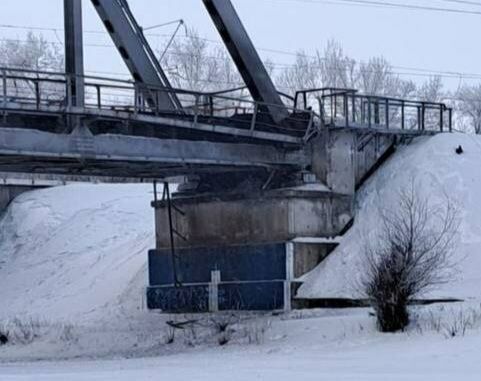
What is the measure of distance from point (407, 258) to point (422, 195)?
773 cm

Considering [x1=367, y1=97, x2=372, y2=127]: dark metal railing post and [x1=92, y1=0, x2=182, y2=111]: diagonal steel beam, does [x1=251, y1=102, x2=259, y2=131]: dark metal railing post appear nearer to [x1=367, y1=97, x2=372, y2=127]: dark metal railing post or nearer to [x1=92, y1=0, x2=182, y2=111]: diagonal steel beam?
[x1=92, y1=0, x2=182, y2=111]: diagonal steel beam

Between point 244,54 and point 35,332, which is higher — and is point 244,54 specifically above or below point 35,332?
above

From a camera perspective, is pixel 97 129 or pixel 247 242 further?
pixel 247 242

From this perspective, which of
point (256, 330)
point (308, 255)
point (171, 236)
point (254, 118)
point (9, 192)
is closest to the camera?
point (256, 330)

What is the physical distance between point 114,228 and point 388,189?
69.6ft

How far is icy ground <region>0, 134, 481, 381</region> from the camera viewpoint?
22625 millimetres

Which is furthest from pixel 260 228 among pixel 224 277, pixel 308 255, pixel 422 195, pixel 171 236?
pixel 422 195

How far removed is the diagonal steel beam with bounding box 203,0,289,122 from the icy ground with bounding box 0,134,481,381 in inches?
163

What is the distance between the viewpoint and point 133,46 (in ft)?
117

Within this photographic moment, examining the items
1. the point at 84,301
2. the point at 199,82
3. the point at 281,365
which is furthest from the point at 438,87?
the point at 281,365

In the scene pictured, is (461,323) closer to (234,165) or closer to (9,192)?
(234,165)

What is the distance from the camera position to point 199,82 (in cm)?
8331

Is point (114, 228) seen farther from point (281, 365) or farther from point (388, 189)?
point (281, 365)

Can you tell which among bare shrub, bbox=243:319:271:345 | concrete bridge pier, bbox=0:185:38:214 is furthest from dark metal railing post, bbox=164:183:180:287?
concrete bridge pier, bbox=0:185:38:214
